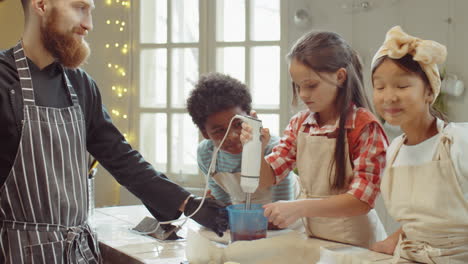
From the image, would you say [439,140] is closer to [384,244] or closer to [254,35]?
[384,244]

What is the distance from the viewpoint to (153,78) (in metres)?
3.84

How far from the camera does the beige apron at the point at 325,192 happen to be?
1.47 m

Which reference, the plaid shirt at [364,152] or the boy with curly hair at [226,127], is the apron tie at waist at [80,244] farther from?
the plaid shirt at [364,152]

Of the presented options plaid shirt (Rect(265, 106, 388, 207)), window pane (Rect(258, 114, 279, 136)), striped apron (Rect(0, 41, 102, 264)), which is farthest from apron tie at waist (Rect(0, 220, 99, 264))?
window pane (Rect(258, 114, 279, 136))

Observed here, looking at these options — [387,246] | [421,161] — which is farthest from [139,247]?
[421,161]

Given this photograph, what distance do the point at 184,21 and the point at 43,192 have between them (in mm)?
2647

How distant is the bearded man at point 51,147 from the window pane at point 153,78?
228 cm

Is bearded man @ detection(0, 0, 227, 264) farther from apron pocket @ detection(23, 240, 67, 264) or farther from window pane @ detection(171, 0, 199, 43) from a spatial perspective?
window pane @ detection(171, 0, 199, 43)

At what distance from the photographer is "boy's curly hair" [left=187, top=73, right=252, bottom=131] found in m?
1.69

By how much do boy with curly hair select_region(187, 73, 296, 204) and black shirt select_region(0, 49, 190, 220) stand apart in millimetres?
244

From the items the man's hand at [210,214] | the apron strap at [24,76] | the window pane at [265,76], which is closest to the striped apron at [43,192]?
the apron strap at [24,76]

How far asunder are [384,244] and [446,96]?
1.90m

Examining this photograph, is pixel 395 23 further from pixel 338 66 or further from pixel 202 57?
pixel 338 66

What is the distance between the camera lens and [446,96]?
293cm
